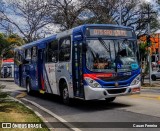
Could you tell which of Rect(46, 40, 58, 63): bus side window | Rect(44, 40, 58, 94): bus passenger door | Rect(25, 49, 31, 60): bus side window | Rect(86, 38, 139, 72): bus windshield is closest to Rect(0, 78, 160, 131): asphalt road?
Rect(86, 38, 139, 72): bus windshield

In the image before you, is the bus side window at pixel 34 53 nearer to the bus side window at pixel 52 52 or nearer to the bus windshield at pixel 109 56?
the bus side window at pixel 52 52

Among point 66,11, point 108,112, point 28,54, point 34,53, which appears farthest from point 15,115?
point 66,11

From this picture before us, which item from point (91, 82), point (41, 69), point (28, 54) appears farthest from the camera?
point (28, 54)

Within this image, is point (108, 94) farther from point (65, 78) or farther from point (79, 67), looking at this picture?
point (65, 78)

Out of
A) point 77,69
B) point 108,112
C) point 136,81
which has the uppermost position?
point 77,69

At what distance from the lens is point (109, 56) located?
1419cm

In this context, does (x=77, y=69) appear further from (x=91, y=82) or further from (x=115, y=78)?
(x=115, y=78)

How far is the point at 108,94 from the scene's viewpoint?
549 inches

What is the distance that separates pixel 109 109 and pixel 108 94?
65 cm

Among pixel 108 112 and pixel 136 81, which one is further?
pixel 136 81

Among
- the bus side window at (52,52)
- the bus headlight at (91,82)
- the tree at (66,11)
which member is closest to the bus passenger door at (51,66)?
the bus side window at (52,52)

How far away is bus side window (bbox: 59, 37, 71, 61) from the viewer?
50.8 feet

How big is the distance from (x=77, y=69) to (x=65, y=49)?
162 cm

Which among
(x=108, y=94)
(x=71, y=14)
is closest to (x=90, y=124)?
(x=108, y=94)
